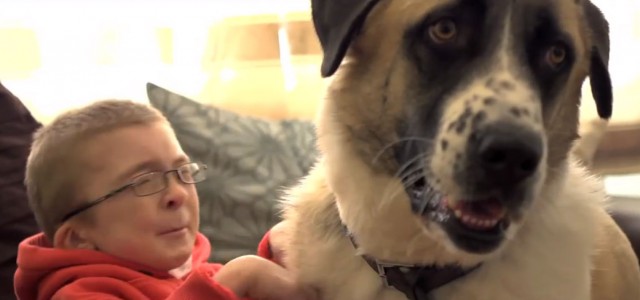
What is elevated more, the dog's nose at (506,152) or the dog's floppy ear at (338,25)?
the dog's floppy ear at (338,25)

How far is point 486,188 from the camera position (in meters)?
1.00

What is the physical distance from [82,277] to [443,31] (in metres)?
0.70

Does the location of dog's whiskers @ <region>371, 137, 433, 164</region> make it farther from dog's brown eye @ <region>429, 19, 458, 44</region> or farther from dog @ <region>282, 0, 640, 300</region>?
dog's brown eye @ <region>429, 19, 458, 44</region>

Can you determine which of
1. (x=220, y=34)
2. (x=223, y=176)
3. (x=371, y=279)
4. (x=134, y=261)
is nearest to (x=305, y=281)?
(x=371, y=279)

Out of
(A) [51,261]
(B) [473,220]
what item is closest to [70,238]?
(A) [51,261]

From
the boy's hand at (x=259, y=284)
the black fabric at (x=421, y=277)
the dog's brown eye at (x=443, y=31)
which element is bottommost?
the boy's hand at (x=259, y=284)

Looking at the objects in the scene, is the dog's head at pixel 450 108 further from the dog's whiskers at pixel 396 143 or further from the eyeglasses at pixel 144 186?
the eyeglasses at pixel 144 186

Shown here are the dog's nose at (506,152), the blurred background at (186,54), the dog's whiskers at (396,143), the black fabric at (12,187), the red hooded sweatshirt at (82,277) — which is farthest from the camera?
the blurred background at (186,54)

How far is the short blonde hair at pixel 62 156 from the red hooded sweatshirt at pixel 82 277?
6cm

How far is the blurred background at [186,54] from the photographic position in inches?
84.6

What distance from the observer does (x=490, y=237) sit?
1044mm

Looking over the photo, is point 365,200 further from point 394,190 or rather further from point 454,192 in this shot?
point 454,192

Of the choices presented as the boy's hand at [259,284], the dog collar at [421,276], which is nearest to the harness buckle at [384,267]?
the dog collar at [421,276]

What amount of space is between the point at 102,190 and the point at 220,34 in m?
1.01
